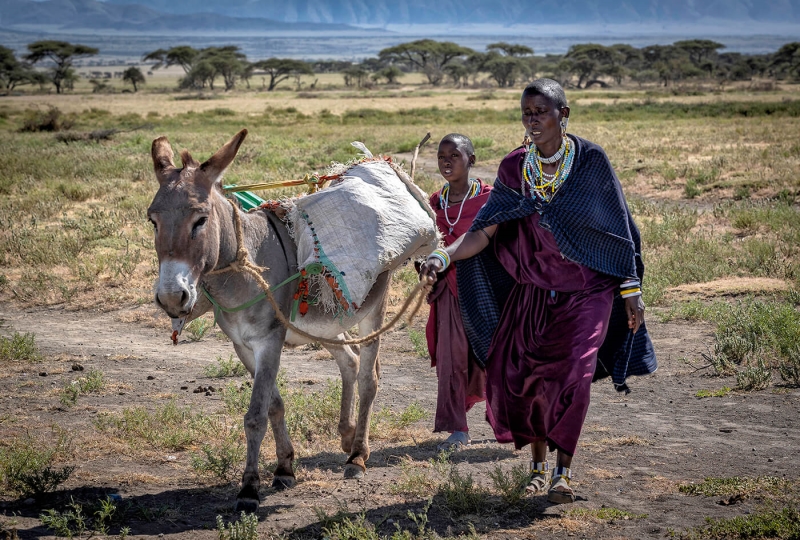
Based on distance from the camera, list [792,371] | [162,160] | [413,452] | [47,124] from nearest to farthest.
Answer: [162,160]
[413,452]
[792,371]
[47,124]

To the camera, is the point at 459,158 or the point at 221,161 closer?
the point at 221,161

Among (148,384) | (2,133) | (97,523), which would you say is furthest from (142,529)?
(2,133)

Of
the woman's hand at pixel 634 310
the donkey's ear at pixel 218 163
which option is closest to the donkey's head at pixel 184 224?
the donkey's ear at pixel 218 163

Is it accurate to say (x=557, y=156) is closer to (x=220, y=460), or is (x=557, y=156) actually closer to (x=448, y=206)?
(x=448, y=206)

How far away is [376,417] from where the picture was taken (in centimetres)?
617

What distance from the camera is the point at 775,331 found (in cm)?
742

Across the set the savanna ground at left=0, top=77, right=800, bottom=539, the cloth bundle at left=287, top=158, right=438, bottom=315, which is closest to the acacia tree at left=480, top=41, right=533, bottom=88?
the savanna ground at left=0, top=77, right=800, bottom=539

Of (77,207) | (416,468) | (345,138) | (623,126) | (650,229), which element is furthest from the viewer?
(623,126)

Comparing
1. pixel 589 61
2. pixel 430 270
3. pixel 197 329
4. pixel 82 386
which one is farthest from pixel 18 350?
pixel 589 61

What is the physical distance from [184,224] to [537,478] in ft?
7.77

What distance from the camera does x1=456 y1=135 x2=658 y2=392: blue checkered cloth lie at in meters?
4.69

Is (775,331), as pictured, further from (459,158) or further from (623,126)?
(623,126)

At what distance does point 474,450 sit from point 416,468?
677 millimetres

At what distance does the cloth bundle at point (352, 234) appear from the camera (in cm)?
489
